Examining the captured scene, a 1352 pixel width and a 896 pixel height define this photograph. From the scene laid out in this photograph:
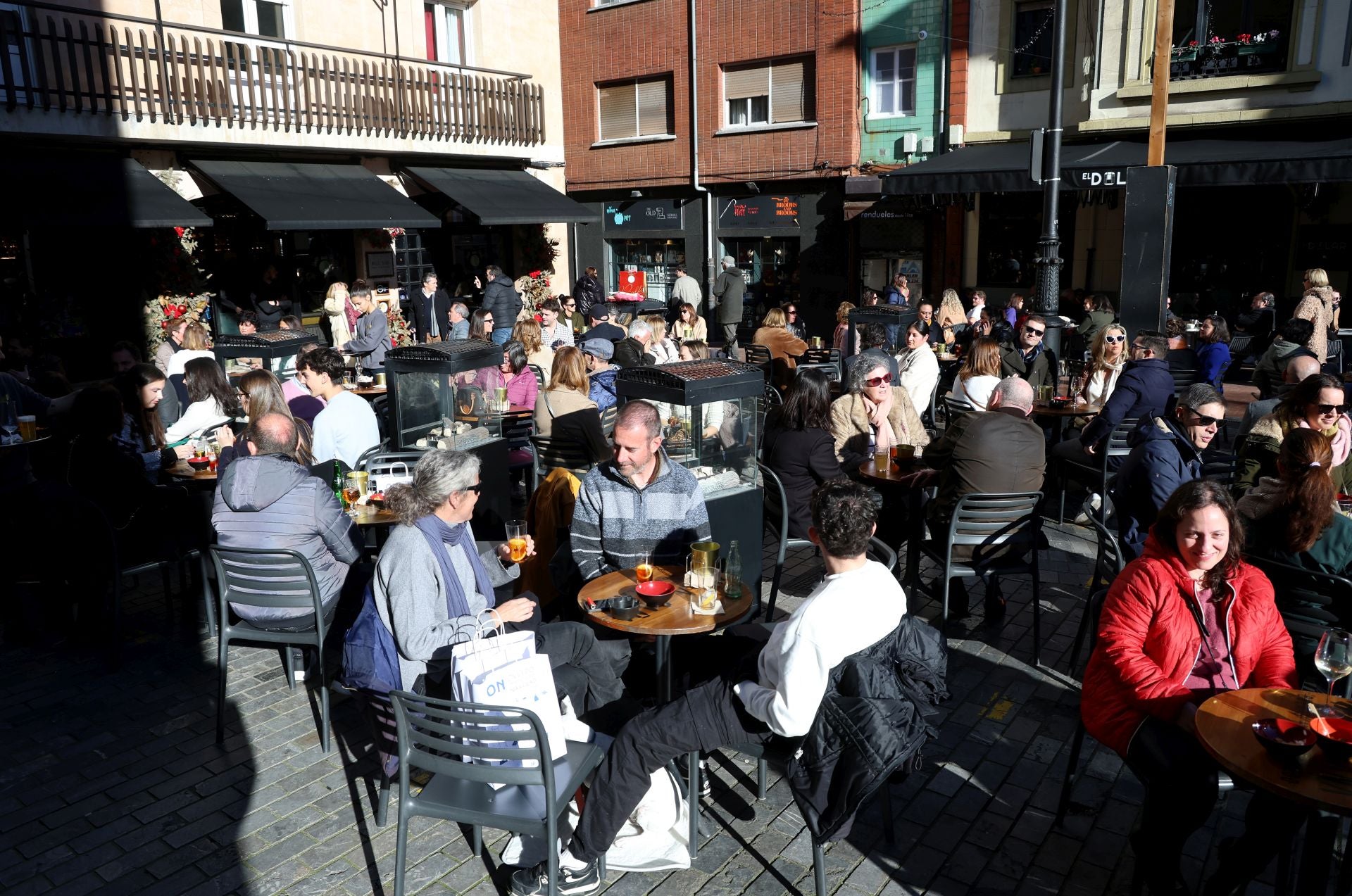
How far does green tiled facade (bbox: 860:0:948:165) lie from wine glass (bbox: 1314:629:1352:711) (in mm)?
15296

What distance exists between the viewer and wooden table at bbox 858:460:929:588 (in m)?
6.36

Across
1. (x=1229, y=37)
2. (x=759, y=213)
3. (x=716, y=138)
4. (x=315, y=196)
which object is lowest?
(x=759, y=213)

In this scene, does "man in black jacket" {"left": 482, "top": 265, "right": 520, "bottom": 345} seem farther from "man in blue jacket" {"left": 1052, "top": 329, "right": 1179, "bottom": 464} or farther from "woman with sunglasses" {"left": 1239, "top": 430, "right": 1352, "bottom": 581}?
"woman with sunglasses" {"left": 1239, "top": 430, "right": 1352, "bottom": 581}

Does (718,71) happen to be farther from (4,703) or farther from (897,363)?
(4,703)

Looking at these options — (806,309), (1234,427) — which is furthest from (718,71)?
(1234,427)

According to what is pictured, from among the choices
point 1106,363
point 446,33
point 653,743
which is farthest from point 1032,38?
point 653,743

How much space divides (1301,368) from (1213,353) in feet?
10.6

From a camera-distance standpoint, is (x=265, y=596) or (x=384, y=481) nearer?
(x=265, y=596)

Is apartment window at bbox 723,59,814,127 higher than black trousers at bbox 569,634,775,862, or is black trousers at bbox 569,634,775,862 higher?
apartment window at bbox 723,59,814,127

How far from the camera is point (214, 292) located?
16.1 metres

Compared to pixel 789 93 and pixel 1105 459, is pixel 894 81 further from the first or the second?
pixel 1105 459

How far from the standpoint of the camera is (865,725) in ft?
11.1

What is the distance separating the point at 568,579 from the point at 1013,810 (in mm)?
2307

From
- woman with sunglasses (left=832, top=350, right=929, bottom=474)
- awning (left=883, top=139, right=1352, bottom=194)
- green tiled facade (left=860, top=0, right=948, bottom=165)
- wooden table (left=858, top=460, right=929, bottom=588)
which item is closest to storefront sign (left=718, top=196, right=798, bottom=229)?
green tiled facade (left=860, top=0, right=948, bottom=165)
